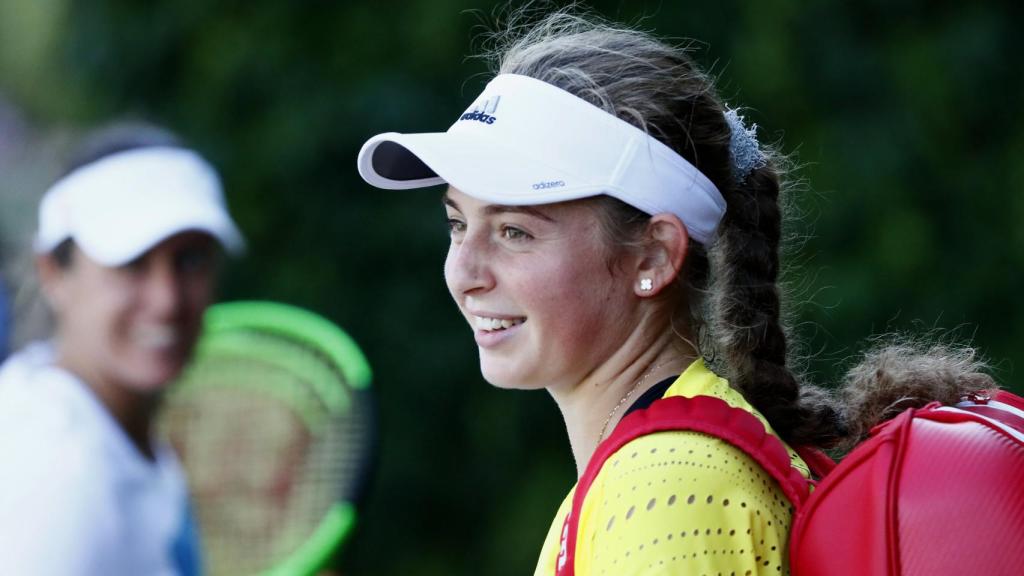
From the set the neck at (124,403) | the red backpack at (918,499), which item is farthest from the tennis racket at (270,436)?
the red backpack at (918,499)

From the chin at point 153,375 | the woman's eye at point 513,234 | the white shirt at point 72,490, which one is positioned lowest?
the white shirt at point 72,490

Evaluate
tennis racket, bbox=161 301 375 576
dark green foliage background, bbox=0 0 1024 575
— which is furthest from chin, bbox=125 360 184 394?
dark green foliage background, bbox=0 0 1024 575

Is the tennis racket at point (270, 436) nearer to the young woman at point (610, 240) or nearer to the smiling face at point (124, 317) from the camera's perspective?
the smiling face at point (124, 317)

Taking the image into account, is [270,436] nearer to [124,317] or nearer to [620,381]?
[124,317]

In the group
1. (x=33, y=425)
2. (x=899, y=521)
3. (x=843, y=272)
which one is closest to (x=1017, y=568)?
(x=899, y=521)

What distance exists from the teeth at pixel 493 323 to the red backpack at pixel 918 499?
1.03 feet

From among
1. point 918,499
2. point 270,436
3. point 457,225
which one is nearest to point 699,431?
point 918,499

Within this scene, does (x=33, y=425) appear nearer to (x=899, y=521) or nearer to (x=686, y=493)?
(x=686, y=493)

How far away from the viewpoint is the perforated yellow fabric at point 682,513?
4.58 feet

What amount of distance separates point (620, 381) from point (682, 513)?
0.38 meters

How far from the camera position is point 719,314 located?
6.19ft

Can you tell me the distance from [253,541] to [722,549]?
7.00 feet

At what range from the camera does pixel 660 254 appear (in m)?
1.77

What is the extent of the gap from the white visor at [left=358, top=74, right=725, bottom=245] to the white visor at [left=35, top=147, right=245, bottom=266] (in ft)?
3.93
